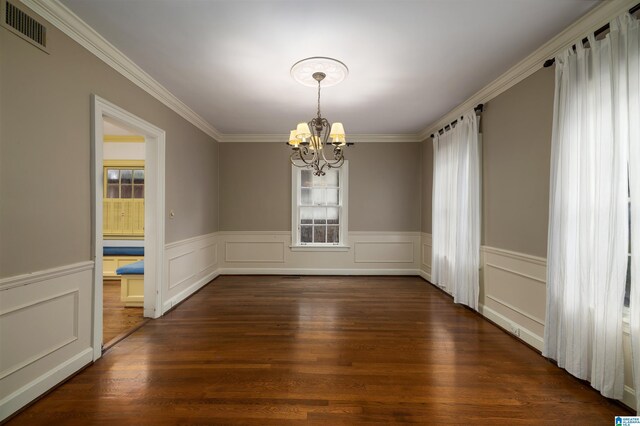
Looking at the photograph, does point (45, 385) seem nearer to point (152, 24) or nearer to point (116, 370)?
point (116, 370)

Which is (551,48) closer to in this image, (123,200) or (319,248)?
(319,248)

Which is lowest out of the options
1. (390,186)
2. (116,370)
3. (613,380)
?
(116,370)

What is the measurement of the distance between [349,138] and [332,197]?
47.5 inches

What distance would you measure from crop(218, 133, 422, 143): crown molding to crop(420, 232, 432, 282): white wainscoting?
75.3 inches

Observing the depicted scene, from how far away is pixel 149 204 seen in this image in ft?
11.1

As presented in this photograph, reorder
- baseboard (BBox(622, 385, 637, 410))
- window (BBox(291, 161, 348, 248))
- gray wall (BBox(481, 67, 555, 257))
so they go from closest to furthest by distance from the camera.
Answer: baseboard (BBox(622, 385, 637, 410)) < gray wall (BBox(481, 67, 555, 257)) < window (BBox(291, 161, 348, 248))

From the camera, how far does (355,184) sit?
5.48 metres

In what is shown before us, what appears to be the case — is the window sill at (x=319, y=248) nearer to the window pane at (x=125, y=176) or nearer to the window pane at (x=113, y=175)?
the window pane at (x=125, y=176)

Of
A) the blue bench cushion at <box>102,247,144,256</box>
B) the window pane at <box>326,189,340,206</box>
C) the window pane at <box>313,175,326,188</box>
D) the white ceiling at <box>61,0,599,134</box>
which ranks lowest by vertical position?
the blue bench cushion at <box>102,247,144,256</box>

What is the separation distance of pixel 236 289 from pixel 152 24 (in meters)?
3.66

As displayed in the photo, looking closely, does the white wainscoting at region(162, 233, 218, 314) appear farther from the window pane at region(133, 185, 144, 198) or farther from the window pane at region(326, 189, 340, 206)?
the window pane at region(326, 189, 340, 206)

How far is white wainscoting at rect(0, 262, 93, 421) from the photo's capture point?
1.76m

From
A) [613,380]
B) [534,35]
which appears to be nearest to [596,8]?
[534,35]

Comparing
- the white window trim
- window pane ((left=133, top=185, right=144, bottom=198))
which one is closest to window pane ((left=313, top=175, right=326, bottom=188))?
the white window trim
